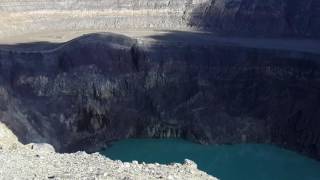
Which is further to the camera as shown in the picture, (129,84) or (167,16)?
(167,16)

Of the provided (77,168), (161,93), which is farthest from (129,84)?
(77,168)

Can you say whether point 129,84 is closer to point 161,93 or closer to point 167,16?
point 161,93

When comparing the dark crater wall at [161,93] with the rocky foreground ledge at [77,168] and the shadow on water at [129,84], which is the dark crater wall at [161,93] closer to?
the shadow on water at [129,84]

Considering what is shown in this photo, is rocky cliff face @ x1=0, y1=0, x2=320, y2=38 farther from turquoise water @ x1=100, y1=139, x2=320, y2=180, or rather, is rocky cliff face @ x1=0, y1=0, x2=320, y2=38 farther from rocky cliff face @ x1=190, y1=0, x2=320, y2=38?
turquoise water @ x1=100, y1=139, x2=320, y2=180

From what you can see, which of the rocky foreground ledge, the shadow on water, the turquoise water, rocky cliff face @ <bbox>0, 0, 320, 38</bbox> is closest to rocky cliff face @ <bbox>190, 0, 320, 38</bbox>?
rocky cliff face @ <bbox>0, 0, 320, 38</bbox>

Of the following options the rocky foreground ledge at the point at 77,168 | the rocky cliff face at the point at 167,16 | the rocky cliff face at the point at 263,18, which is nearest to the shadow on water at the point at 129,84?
the rocky cliff face at the point at 263,18

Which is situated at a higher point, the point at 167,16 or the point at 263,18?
the point at 263,18
